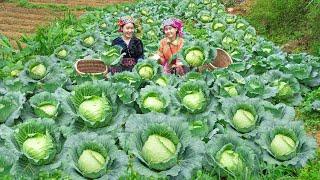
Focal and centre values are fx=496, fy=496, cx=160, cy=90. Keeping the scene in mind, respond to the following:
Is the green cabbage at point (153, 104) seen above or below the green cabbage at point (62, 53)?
above

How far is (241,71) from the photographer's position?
715 cm

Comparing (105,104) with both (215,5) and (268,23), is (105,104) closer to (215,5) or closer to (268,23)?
(268,23)

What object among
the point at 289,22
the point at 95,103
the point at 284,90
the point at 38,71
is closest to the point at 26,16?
the point at 289,22

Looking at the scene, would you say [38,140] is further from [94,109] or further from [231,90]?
[231,90]

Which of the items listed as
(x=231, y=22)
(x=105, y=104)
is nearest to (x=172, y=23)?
(x=105, y=104)

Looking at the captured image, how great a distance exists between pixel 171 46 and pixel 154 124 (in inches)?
135

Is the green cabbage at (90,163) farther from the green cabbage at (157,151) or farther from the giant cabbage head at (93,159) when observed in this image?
the green cabbage at (157,151)

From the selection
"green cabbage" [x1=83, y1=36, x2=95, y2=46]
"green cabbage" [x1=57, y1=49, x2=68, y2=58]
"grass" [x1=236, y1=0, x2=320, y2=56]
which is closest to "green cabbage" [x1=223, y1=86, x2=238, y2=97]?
"green cabbage" [x1=57, y1=49, x2=68, y2=58]

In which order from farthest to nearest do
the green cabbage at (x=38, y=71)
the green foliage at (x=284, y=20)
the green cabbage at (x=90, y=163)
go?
the green foliage at (x=284, y=20) → the green cabbage at (x=38, y=71) → the green cabbage at (x=90, y=163)

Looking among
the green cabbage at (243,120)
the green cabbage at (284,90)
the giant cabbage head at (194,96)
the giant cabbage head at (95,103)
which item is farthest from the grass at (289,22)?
the giant cabbage head at (95,103)

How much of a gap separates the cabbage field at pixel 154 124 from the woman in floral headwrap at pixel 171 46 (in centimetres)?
38

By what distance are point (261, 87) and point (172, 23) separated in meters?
1.74

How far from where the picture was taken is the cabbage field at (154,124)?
159 inches

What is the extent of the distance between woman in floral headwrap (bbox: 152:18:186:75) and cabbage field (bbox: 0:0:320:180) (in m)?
0.38
